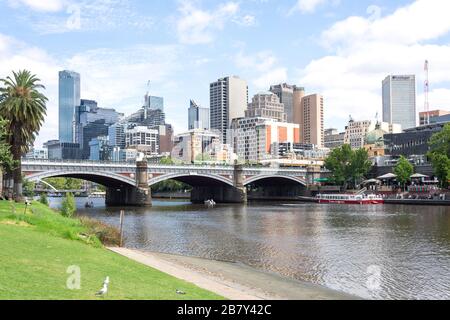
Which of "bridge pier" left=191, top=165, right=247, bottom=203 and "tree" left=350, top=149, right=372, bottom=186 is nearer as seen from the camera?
"bridge pier" left=191, top=165, right=247, bottom=203

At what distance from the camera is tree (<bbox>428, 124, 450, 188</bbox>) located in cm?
11244

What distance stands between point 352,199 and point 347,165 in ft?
93.4

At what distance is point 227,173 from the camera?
143625 mm

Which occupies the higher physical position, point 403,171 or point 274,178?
point 403,171

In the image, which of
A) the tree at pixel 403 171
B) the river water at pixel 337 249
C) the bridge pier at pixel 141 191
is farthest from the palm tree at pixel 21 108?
the tree at pixel 403 171

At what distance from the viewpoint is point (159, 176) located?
128 meters

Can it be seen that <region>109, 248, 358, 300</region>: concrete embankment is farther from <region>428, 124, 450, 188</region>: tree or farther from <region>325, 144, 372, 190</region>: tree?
<region>325, 144, 372, 190</region>: tree

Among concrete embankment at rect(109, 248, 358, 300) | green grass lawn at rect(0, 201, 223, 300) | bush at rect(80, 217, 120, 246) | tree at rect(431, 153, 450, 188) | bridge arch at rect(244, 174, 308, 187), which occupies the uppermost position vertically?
tree at rect(431, 153, 450, 188)

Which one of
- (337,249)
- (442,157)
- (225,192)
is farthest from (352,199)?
(337,249)

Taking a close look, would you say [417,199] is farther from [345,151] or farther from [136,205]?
[136,205]

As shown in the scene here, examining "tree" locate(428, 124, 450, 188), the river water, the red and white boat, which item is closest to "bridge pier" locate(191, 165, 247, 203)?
the red and white boat

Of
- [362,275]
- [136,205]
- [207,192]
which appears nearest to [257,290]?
[362,275]

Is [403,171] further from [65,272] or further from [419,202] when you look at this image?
[65,272]

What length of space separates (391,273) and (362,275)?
205cm
